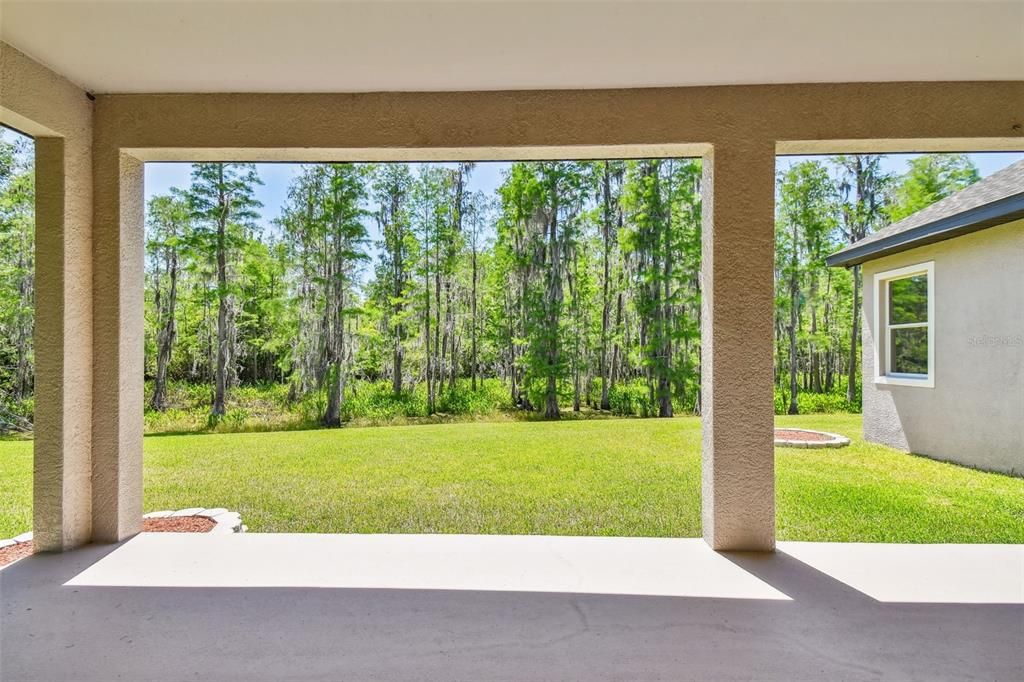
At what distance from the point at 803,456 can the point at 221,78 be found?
6715mm

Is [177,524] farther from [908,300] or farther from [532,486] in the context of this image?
[908,300]

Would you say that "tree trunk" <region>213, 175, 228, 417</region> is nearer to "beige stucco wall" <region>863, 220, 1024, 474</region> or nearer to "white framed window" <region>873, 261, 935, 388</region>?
"white framed window" <region>873, 261, 935, 388</region>

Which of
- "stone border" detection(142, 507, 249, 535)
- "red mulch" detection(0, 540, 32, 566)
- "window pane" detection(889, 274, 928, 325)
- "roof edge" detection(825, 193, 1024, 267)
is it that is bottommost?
"stone border" detection(142, 507, 249, 535)

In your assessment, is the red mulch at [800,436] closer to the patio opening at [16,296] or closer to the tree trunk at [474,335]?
the tree trunk at [474,335]

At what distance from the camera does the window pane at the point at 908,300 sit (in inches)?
245

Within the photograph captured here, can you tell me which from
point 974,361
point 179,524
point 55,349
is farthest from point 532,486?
point 974,361

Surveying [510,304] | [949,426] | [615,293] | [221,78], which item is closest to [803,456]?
[949,426]

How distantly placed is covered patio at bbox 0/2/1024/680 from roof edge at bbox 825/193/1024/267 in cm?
241

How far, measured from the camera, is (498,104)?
287 centimetres

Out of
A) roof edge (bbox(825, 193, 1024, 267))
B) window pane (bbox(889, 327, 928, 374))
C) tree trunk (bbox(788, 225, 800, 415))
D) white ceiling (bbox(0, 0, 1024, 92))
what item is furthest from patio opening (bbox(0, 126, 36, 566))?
tree trunk (bbox(788, 225, 800, 415))

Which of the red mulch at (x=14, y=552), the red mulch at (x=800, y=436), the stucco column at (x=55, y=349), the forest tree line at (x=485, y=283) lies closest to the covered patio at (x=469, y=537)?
the stucco column at (x=55, y=349)

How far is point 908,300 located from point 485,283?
6334 mm

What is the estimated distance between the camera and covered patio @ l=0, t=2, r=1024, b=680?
222cm

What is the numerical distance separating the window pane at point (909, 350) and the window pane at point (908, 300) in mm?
155
